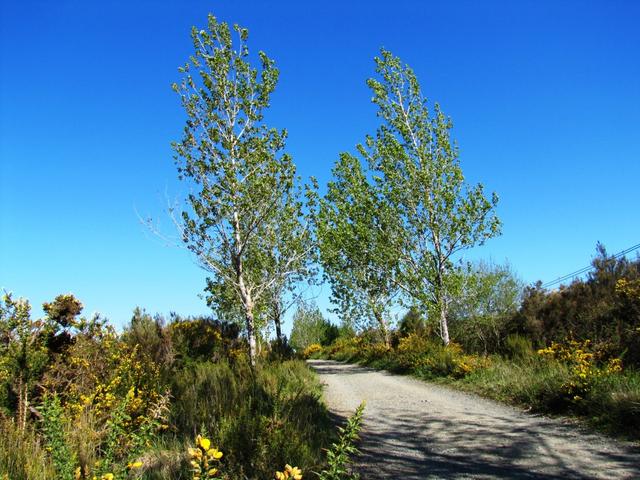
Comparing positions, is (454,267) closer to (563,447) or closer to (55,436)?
(563,447)

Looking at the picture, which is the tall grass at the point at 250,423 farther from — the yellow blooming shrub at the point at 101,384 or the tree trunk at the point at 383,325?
the tree trunk at the point at 383,325

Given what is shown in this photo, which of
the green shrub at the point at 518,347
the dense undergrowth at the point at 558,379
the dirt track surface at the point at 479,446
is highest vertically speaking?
the green shrub at the point at 518,347

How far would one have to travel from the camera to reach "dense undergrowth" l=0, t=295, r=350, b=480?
3.36 meters

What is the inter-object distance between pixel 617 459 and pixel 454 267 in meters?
13.0

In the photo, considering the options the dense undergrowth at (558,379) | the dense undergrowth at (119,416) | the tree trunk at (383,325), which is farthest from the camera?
the tree trunk at (383,325)

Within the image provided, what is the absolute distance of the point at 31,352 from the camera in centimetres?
563

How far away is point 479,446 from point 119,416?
194 inches

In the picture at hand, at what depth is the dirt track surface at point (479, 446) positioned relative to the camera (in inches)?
192

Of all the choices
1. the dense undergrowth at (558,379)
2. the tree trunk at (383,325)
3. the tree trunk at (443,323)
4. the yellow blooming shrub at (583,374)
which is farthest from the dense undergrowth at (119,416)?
the tree trunk at (383,325)

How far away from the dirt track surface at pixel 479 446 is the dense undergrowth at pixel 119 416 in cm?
90

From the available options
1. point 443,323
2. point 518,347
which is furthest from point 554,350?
point 443,323

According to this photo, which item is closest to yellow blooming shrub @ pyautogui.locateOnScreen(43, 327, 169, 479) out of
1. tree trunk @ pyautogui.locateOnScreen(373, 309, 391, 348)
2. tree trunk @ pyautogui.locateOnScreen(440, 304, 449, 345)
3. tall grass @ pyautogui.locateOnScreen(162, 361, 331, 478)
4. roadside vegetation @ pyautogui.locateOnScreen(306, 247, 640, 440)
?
tall grass @ pyautogui.locateOnScreen(162, 361, 331, 478)

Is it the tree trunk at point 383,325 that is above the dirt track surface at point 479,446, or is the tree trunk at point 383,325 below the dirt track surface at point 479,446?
above

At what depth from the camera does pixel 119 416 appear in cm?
301
